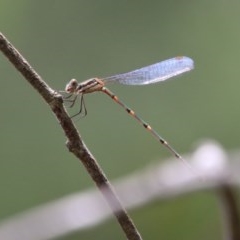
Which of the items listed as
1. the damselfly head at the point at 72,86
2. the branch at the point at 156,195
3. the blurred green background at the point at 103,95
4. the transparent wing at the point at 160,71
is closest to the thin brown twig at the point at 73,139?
the branch at the point at 156,195

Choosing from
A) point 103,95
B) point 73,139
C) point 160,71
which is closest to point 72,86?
point 160,71

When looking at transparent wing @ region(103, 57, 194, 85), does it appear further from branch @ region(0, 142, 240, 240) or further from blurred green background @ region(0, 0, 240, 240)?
blurred green background @ region(0, 0, 240, 240)

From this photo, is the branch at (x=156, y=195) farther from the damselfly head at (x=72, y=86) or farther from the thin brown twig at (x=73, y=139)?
the damselfly head at (x=72, y=86)

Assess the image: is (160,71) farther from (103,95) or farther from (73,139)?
(103,95)

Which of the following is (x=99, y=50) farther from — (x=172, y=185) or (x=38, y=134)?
(x=172, y=185)

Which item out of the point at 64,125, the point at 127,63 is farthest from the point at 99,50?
the point at 64,125

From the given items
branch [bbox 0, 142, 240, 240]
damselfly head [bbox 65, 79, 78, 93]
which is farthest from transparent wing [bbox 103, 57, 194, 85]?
branch [bbox 0, 142, 240, 240]
